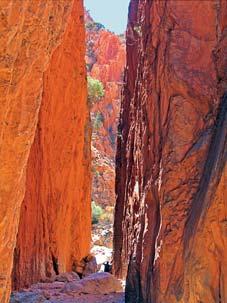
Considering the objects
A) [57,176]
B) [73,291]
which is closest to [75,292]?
[73,291]

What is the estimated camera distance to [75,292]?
10.3 m

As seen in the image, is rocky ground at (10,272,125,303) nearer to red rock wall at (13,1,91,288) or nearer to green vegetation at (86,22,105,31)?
red rock wall at (13,1,91,288)

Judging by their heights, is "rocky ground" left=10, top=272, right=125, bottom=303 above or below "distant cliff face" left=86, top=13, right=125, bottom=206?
below

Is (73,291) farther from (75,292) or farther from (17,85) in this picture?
(17,85)

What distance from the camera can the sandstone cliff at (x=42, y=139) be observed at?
16.3 ft

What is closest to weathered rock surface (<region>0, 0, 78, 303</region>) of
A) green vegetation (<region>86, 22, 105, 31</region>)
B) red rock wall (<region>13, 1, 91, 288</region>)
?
red rock wall (<region>13, 1, 91, 288</region>)

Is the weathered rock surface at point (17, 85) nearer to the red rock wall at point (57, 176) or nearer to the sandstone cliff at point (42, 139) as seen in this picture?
the sandstone cliff at point (42, 139)

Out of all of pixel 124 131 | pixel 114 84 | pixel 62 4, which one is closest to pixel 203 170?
pixel 62 4

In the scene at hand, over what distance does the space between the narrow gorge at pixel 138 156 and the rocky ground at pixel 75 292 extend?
4 centimetres

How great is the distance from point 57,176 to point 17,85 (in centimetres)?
810

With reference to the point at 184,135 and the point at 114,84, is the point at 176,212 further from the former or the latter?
the point at 114,84

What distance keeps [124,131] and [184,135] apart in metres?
8.11

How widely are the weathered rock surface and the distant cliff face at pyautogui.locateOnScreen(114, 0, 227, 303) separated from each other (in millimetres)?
2774

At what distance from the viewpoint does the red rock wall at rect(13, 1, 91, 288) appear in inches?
452
